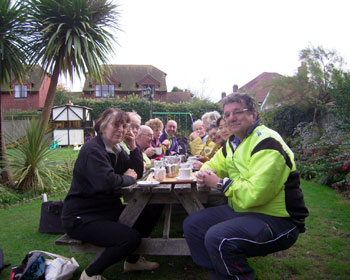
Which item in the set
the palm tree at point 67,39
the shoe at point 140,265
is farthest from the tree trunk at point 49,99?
the shoe at point 140,265

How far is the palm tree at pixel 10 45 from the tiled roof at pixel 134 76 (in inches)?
879

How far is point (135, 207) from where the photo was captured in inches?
92.8

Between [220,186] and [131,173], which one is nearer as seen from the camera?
[220,186]

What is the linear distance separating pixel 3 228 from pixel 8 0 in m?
4.34

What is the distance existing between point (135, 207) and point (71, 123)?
1658cm

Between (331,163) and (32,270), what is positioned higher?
(331,163)

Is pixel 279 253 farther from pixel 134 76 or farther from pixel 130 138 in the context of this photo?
pixel 134 76

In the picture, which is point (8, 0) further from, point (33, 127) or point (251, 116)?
point (251, 116)

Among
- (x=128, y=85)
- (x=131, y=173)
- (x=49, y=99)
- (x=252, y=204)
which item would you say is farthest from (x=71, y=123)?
(x=252, y=204)

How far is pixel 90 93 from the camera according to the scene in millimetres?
28203

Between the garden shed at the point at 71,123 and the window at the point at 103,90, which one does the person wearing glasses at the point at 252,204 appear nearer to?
the garden shed at the point at 71,123

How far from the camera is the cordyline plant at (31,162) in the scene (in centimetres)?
548

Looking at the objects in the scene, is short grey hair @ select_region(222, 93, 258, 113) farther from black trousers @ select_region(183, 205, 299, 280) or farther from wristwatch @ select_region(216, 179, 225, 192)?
black trousers @ select_region(183, 205, 299, 280)

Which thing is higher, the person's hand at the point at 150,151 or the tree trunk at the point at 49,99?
the tree trunk at the point at 49,99
